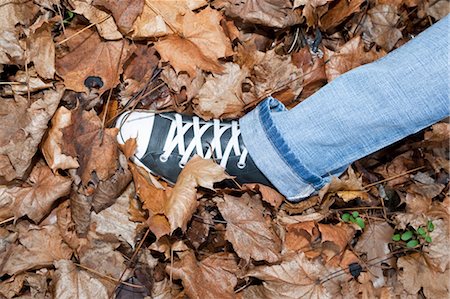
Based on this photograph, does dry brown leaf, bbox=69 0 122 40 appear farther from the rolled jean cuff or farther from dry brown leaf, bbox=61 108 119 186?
the rolled jean cuff

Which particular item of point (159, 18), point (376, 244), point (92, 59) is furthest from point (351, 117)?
point (92, 59)

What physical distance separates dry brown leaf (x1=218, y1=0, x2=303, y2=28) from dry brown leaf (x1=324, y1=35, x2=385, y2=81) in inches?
7.4

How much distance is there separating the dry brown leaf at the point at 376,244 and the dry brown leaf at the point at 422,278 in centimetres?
7

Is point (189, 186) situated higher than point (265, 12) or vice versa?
point (265, 12)

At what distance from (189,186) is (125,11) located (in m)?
0.63

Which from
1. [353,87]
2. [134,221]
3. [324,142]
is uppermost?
[353,87]

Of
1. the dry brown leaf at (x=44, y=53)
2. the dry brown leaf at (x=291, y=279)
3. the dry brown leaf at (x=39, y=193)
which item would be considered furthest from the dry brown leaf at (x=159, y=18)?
the dry brown leaf at (x=291, y=279)

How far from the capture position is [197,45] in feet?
5.86

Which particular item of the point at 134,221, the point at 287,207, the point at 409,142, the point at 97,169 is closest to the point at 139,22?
the point at 97,169

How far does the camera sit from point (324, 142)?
1586 mm

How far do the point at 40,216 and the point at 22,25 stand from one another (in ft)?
1.99

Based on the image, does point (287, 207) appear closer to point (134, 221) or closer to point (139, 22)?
point (134, 221)

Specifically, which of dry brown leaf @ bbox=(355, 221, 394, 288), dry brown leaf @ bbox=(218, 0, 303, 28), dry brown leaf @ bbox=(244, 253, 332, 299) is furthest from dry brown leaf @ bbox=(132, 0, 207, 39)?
dry brown leaf @ bbox=(355, 221, 394, 288)

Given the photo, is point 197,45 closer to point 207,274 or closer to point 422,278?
point 207,274
